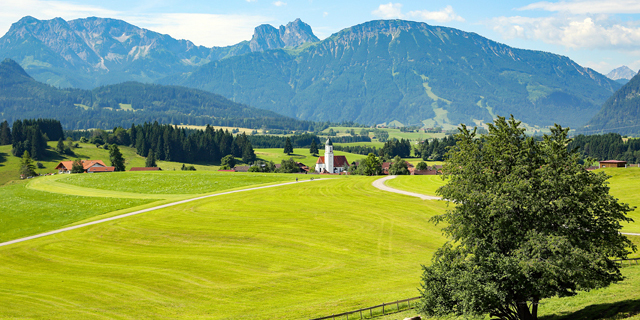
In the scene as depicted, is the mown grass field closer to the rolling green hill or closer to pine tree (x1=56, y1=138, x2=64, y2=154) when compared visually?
the rolling green hill

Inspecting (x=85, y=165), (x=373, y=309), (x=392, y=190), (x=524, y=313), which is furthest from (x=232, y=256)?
(x=85, y=165)

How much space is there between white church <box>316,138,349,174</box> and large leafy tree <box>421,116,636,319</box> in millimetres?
166746

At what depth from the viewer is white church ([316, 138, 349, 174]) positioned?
628 feet

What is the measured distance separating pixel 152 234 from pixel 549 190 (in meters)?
46.7

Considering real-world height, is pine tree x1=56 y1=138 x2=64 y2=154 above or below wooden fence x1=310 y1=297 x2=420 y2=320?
above

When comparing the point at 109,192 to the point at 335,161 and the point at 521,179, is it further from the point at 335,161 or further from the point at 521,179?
the point at 335,161

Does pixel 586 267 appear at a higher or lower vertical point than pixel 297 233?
higher

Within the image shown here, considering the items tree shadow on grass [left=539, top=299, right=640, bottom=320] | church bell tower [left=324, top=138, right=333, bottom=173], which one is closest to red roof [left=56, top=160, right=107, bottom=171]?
church bell tower [left=324, top=138, right=333, bottom=173]

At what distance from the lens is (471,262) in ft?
76.8

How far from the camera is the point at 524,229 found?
22.7 meters

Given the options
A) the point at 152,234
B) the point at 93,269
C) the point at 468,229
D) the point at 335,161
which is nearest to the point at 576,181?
the point at 468,229

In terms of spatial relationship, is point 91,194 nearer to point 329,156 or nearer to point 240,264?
point 240,264

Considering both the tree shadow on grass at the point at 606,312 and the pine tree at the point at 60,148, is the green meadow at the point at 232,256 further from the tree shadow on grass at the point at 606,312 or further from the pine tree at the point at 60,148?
the pine tree at the point at 60,148

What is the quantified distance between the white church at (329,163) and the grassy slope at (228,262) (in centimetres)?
11992
